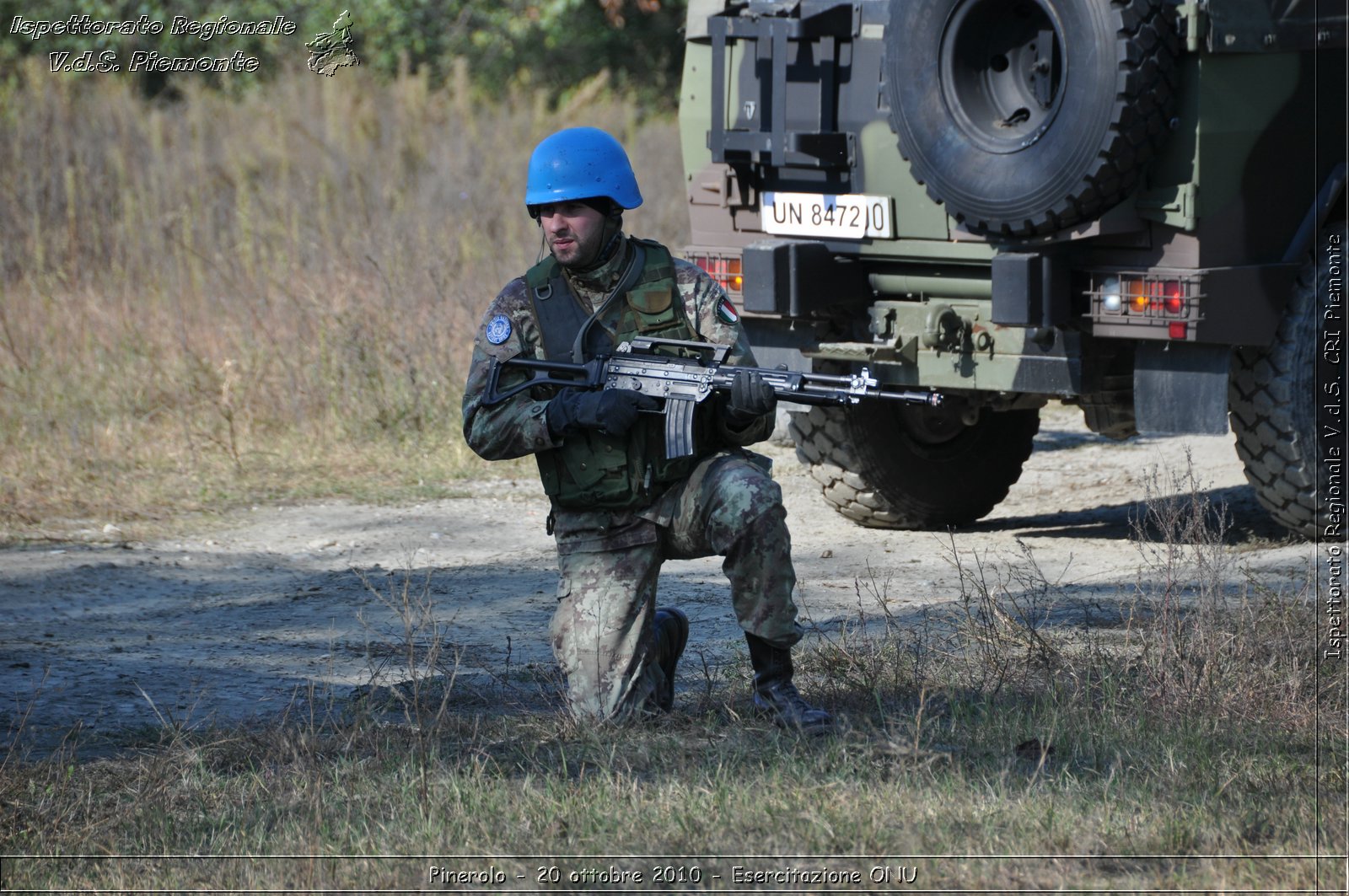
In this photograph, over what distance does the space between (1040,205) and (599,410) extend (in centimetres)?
229

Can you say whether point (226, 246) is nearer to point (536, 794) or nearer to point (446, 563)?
point (446, 563)

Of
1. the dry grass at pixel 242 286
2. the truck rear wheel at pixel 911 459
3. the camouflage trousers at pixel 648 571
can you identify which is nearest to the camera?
the camouflage trousers at pixel 648 571

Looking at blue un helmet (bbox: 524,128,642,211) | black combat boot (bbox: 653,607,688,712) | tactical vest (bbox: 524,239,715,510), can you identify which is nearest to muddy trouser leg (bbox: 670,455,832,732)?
tactical vest (bbox: 524,239,715,510)

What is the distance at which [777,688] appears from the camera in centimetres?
428

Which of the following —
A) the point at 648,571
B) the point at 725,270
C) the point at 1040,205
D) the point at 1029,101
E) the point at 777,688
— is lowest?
the point at 777,688

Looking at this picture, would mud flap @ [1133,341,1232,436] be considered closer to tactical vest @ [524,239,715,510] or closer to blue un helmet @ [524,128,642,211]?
tactical vest @ [524,239,715,510]

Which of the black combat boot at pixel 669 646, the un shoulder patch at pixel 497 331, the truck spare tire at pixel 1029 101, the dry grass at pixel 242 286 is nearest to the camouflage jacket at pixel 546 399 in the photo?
the un shoulder patch at pixel 497 331

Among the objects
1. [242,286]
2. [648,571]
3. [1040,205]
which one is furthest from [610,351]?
[242,286]

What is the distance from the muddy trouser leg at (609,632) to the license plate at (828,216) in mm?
2472

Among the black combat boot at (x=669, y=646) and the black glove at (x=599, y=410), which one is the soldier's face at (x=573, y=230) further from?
the black combat boot at (x=669, y=646)

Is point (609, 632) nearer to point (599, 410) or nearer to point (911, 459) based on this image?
point (599, 410)

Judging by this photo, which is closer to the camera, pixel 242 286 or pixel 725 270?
pixel 725 270

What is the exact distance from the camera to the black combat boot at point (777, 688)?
4.21m

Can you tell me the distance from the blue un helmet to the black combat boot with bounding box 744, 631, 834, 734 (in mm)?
1214
